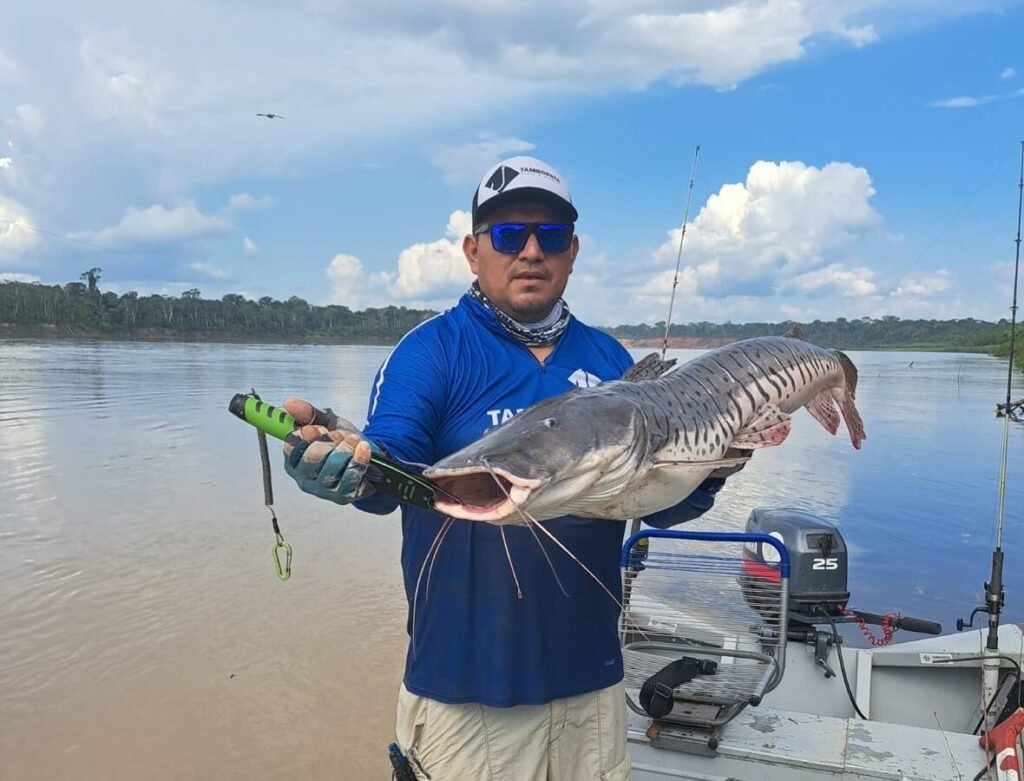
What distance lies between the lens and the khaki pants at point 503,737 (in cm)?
258

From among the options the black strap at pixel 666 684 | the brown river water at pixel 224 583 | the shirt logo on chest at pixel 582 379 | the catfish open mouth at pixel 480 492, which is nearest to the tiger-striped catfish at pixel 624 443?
the catfish open mouth at pixel 480 492

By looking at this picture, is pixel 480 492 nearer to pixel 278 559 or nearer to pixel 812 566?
pixel 278 559

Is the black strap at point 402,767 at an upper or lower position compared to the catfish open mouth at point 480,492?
lower

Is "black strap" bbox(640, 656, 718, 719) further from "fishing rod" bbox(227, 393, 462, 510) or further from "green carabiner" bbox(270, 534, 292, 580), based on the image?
"fishing rod" bbox(227, 393, 462, 510)

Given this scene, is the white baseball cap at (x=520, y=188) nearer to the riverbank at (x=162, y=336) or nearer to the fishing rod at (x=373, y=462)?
the fishing rod at (x=373, y=462)

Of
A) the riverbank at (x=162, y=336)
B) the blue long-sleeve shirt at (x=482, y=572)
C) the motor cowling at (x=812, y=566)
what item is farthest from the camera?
the riverbank at (x=162, y=336)

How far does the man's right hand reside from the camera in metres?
1.90

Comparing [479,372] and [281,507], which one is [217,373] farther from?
[479,372]

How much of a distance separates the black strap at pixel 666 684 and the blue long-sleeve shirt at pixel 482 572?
1.11 meters

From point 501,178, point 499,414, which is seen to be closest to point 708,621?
point 499,414

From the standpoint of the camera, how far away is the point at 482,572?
8.34 ft

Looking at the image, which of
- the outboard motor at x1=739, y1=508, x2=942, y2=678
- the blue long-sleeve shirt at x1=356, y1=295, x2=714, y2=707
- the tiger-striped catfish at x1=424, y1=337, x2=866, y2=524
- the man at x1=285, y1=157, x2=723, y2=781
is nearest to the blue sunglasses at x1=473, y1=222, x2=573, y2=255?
the man at x1=285, y1=157, x2=723, y2=781

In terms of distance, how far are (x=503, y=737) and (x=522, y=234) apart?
1.77m

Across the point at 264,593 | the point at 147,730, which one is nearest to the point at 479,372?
the point at 147,730
